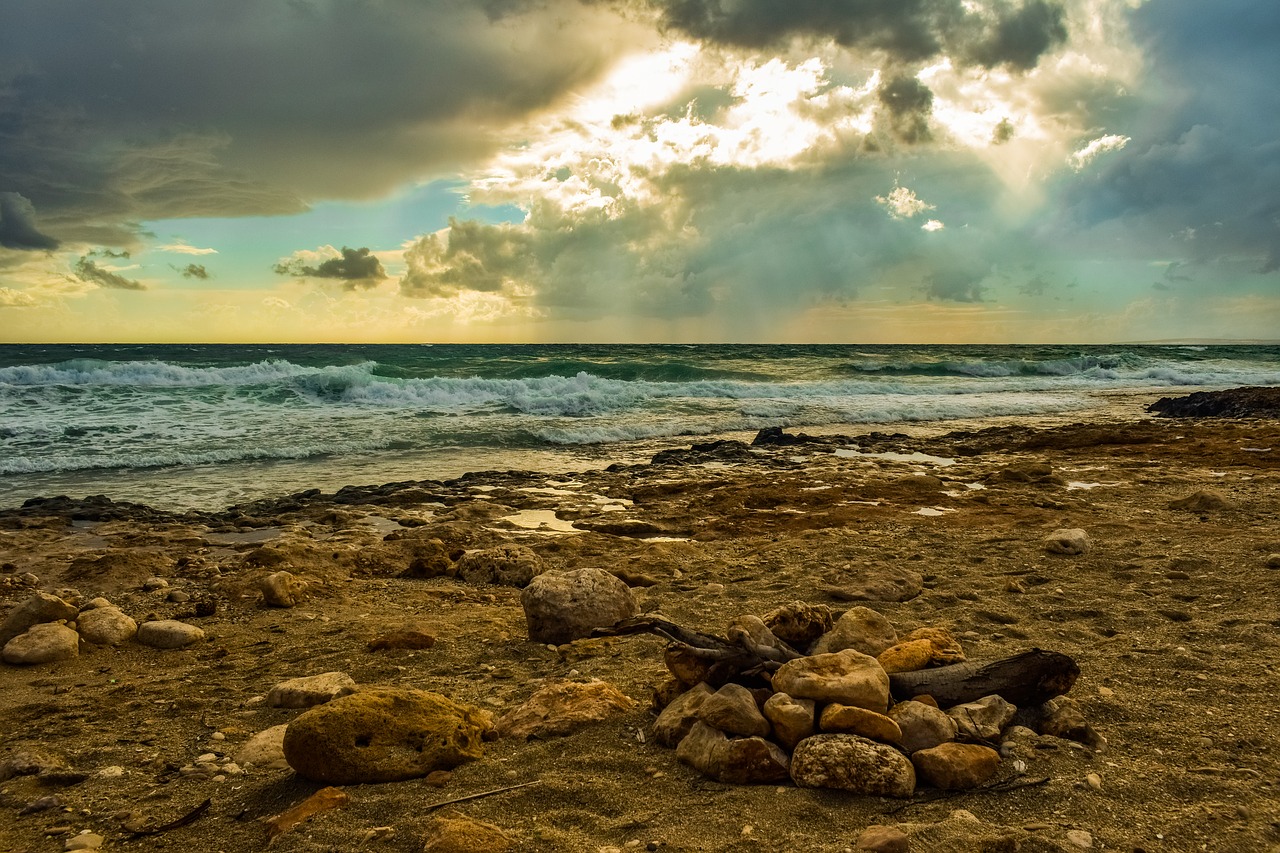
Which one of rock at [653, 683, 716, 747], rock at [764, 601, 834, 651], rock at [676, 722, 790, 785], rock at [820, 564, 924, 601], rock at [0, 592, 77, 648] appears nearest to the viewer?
rock at [676, 722, 790, 785]

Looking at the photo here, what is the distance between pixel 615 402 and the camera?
2258 centimetres

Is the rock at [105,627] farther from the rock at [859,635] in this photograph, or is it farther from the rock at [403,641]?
the rock at [859,635]

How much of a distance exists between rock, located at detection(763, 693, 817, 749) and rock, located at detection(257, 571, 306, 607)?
14.5ft

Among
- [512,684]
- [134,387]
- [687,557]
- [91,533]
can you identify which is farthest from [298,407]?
[512,684]

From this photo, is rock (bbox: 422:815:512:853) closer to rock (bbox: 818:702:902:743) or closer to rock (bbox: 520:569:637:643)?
rock (bbox: 818:702:902:743)

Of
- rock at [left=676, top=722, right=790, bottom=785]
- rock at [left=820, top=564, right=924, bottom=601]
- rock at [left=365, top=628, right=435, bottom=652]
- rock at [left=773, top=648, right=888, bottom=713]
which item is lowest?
rock at [left=365, top=628, right=435, bottom=652]

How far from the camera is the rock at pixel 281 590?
233 inches

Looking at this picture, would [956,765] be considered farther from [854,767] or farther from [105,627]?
[105,627]

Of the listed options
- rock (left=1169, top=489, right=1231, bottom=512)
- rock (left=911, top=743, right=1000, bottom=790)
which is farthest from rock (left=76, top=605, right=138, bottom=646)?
rock (left=1169, top=489, right=1231, bottom=512)

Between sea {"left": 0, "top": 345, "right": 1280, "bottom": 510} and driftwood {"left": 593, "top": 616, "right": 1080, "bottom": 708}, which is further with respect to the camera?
sea {"left": 0, "top": 345, "right": 1280, "bottom": 510}

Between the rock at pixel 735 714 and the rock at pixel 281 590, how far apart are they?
4.14 meters

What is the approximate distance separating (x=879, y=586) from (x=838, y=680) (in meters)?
2.62

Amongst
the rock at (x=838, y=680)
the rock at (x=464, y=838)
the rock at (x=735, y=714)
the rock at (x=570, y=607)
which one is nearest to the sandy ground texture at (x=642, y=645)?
the rock at (x=464, y=838)

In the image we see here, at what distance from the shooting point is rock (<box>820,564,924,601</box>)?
5414 millimetres
